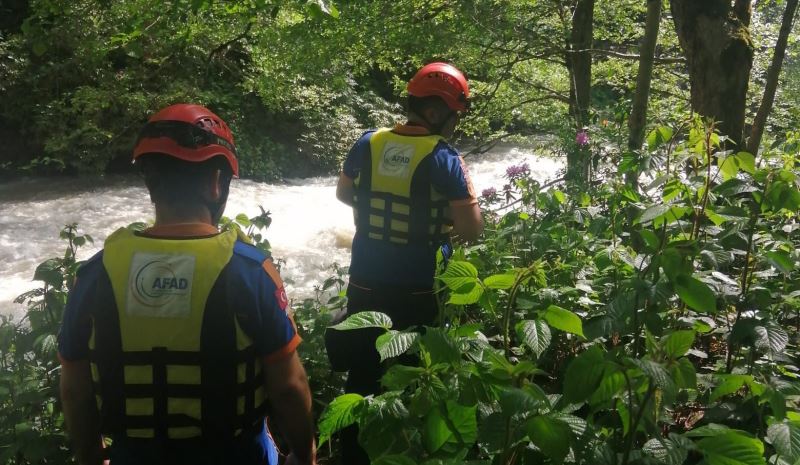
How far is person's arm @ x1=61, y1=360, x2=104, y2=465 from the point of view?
64.1 inches

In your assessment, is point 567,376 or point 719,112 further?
point 719,112

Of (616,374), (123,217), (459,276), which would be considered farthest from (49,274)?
(123,217)

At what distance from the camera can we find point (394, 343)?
139cm

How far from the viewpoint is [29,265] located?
27.0 feet

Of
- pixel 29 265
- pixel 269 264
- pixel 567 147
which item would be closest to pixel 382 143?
pixel 269 264

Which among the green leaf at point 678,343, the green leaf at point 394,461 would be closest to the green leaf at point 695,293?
the green leaf at point 678,343

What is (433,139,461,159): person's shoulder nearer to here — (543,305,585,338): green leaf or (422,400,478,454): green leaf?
(543,305,585,338): green leaf

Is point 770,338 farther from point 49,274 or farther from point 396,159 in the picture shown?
point 49,274

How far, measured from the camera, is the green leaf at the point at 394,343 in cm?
136

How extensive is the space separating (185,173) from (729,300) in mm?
1777

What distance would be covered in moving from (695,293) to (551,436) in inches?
22.1

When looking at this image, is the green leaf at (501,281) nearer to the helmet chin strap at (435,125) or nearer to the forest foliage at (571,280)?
the forest foliage at (571,280)

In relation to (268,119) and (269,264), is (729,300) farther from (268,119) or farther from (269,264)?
(268,119)

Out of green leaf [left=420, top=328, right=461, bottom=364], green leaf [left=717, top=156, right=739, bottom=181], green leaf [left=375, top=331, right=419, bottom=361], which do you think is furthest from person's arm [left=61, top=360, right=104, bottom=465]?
green leaf [left=717, top=156, right=739, bottom=181]
